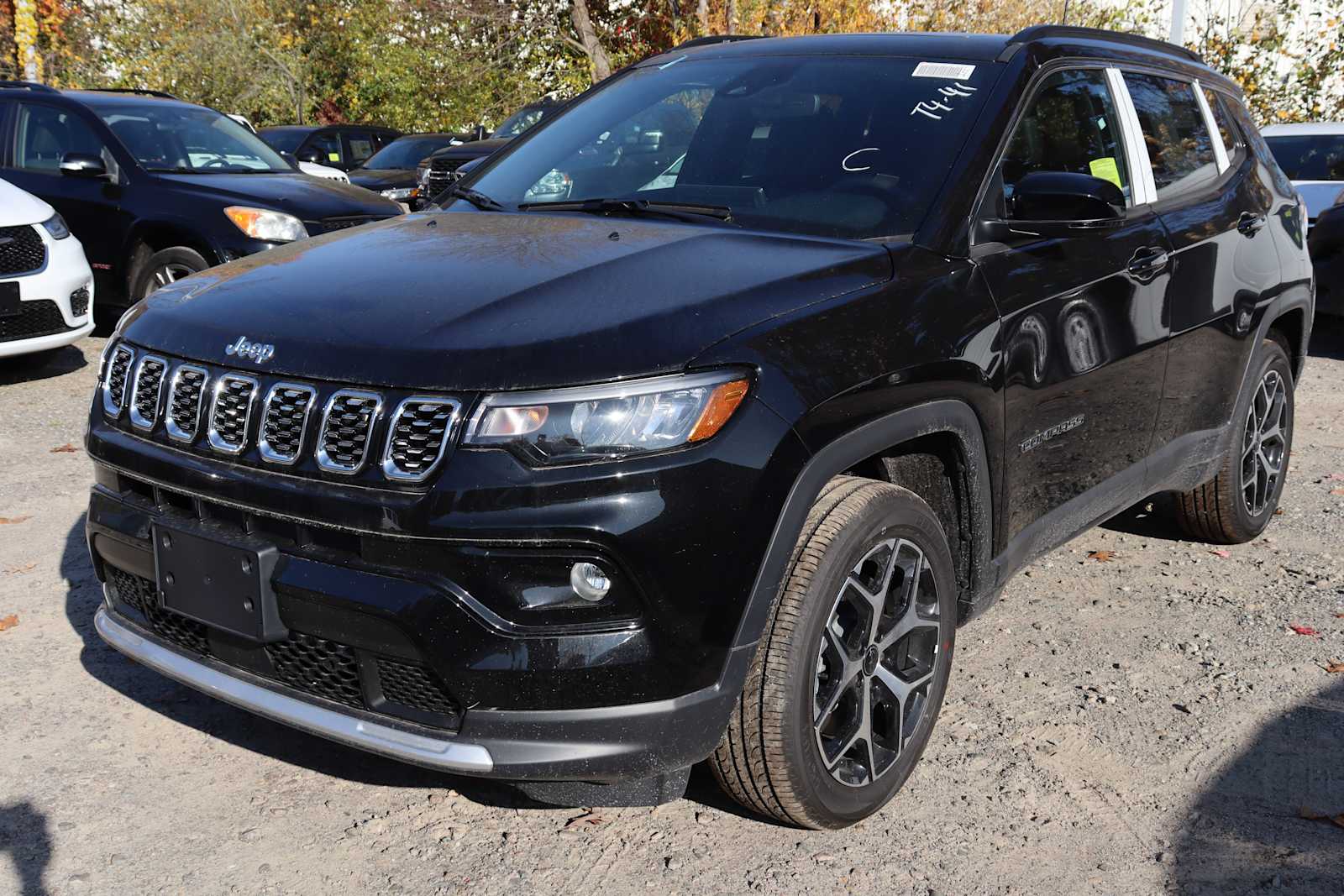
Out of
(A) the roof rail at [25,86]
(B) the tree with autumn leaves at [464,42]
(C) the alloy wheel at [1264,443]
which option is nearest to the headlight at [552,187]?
(C) the alloy wheel at [1264,443]

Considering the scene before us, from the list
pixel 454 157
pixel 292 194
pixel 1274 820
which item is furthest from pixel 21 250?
pixel 1274 820

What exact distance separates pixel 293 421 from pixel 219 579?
1.26 ft

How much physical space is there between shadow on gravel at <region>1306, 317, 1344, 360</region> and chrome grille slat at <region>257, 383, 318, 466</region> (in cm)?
902

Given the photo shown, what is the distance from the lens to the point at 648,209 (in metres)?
3.54

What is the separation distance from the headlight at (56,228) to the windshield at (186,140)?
899 millimetres

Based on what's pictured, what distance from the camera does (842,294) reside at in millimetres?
2902

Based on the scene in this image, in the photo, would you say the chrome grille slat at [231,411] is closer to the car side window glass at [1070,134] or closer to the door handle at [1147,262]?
the car side window glass at [1070,134]

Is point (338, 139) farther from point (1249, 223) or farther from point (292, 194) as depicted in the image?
point (1249, 223)

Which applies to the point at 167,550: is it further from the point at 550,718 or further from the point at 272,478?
the point at 550,718

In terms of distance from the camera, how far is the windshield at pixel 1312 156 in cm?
1129

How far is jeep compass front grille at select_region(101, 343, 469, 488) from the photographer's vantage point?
252 centimetres

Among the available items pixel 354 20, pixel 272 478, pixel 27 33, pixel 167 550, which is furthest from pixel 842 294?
pixel 354 20

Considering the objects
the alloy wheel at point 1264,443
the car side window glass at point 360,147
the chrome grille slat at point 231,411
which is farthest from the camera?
the car side window glass at point 360,147

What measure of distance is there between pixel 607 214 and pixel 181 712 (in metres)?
1.80
